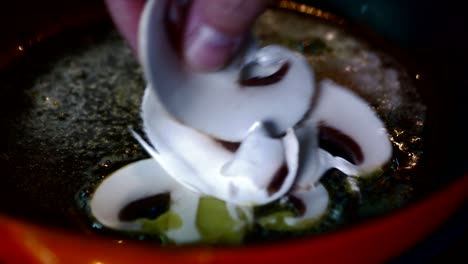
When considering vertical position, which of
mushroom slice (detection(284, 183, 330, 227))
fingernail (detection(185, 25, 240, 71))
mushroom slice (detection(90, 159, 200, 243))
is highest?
fingernail (detection(185, 25, 240, 71))

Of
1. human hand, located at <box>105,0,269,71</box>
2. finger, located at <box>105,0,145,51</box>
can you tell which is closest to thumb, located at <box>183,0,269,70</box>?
human hand, located at <box>105,0,269,71</box>

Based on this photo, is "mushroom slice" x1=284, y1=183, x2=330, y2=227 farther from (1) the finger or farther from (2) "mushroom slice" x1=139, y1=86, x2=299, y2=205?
(1) the finger

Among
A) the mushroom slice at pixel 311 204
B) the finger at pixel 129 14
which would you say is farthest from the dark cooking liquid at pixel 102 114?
the finger at pixel 129 14

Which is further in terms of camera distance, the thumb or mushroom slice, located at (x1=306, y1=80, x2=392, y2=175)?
mushroom slice, located at (x1=306, y1=80, x2=392, y2=175)

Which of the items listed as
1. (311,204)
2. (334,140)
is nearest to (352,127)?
(334,140)

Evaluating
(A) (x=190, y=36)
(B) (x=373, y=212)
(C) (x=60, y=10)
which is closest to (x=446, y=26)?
(B) (x=373, y=212)

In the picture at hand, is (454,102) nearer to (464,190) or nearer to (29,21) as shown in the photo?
(464,190)
